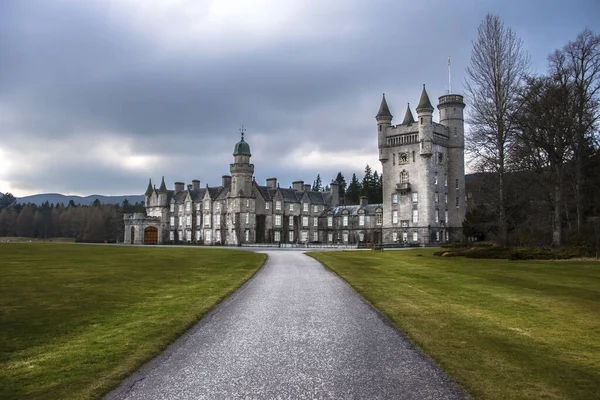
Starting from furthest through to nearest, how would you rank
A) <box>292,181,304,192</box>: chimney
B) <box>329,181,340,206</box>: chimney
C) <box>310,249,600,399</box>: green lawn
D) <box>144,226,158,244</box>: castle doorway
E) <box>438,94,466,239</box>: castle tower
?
<box>329,181,340,206</box>: chimney, <box>292,181,304,192</box>: chimney, <box>144,226,158,244</box>: castle doorway, <box>438,94,466,239</box>: castle tower, <box>310,249,600,399</box>: green lawn

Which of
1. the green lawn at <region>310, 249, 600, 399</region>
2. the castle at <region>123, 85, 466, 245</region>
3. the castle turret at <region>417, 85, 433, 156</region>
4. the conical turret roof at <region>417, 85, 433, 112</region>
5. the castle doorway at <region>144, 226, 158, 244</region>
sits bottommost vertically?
the green lawn at <region>310, 249, 600, 399</region>

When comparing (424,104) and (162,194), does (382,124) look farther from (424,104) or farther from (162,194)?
Result: (162,194)

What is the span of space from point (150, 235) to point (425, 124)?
64.4 m

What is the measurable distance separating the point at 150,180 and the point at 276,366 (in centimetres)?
11833

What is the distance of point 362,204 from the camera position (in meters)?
94.8

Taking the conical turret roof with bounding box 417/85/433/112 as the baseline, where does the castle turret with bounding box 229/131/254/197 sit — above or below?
below

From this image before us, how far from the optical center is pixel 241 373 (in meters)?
8.34

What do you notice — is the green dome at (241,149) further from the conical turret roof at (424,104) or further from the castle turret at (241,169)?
the conical turret roof at (424,104)

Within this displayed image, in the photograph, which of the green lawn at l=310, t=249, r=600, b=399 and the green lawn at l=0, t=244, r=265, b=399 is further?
the green lawn at l=0, t=244, r=265, b=399

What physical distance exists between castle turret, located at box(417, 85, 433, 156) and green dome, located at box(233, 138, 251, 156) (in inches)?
1282

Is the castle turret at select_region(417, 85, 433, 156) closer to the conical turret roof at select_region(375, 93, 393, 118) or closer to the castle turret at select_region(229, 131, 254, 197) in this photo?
the conical turret roof at select_region(375, 93, 393, 118)

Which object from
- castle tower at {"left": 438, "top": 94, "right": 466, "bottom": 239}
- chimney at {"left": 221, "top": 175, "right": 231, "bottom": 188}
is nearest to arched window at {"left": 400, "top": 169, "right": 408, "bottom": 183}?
castle tower at {"left": 438, "top": 94, "right": 466, "bottom": 239}

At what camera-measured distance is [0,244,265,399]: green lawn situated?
8102mm

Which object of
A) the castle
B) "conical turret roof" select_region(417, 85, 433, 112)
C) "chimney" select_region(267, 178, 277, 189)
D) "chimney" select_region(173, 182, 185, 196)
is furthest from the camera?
"chimney" select_region(173, 182, 185, 196)
